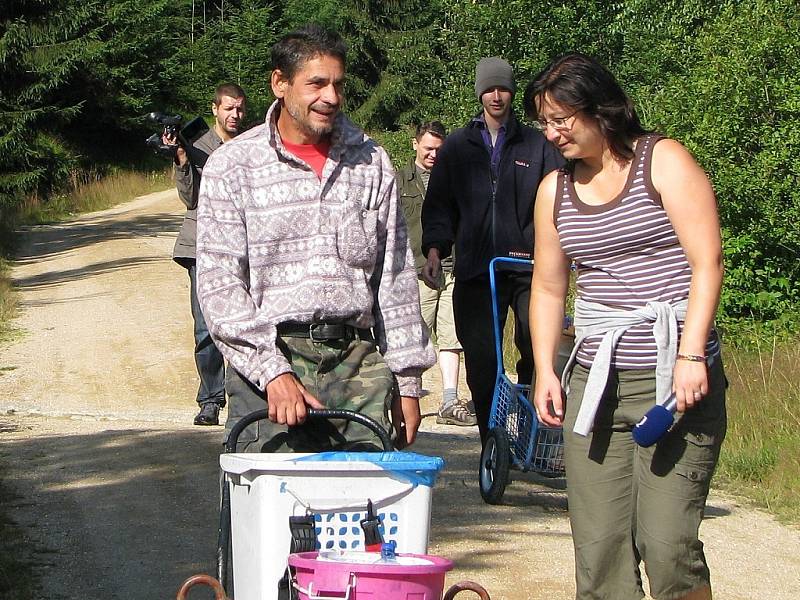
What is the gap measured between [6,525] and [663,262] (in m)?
3.93

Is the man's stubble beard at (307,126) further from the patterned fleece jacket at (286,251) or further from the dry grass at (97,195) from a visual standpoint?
the dry grass at (97,195)

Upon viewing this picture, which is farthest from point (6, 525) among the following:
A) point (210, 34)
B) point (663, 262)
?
point (210, 34)

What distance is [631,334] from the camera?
4.04 metres

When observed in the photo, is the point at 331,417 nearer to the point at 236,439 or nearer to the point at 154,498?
the point at 236,439

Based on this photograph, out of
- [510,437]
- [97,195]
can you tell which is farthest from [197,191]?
[97,195]

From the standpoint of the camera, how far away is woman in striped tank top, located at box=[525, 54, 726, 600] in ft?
13.0

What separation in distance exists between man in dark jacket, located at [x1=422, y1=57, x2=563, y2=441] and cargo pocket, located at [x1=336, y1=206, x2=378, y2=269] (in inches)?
118

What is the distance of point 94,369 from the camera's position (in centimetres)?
1194

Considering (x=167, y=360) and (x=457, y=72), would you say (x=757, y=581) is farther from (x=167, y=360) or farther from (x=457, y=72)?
(x=457, y=72)

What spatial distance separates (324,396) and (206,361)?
4674 mm

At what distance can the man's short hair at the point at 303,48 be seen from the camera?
4.27 m

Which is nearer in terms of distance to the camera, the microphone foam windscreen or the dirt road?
the microphone foam windscreen

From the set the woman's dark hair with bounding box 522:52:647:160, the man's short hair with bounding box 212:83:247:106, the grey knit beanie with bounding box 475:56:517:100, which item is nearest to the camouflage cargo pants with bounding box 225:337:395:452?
the woman's dark hair with bounding box 522:52:647:160

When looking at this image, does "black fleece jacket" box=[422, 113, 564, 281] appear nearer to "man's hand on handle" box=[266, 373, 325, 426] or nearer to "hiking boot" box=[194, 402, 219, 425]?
"hiking boot" box=[194, 402, 219, 425]
